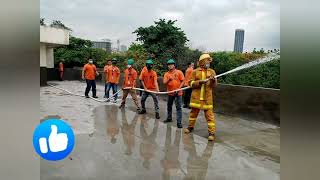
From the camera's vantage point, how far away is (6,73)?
7.01 ft

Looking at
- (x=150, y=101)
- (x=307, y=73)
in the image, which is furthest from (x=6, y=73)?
(x=150, y=101)

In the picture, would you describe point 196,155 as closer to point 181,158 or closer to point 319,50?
point 181,158

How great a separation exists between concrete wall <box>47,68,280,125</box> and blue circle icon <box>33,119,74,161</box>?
5.61m

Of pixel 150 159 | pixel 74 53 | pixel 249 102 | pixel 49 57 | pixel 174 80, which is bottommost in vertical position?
pixel 150 159

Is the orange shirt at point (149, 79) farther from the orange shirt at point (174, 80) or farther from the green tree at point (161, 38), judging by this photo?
the green tree at point (161, 38)

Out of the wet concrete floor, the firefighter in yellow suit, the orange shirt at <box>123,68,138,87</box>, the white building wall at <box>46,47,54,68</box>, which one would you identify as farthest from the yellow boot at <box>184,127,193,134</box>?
the white building wall at <box>46,47,54,68</box>

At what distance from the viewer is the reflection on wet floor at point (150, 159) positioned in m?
3.85

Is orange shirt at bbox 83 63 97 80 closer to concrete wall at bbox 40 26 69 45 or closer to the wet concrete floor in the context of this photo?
the wet concrete floor

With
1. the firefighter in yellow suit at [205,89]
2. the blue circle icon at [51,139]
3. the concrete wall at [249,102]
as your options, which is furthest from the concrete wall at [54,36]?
the blue circle icon at [51,139]

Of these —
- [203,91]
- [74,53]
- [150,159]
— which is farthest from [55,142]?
[74,53]

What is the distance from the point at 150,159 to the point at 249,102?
12.9 feet

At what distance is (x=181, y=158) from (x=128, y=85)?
4322 millimetres

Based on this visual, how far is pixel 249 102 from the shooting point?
7602 mm

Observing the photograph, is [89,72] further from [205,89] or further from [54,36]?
[54,36]
